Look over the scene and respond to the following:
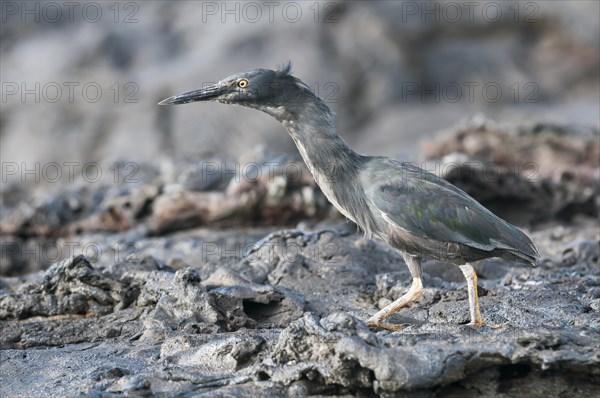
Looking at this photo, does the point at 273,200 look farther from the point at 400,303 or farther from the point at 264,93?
the point at 400,303

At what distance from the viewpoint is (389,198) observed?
6.24m

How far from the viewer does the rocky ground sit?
4934 millimetres

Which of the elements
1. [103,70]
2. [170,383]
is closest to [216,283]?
[170,383]

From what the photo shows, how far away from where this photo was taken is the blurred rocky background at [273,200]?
5105 millimetres

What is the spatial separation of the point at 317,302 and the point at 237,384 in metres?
1.92

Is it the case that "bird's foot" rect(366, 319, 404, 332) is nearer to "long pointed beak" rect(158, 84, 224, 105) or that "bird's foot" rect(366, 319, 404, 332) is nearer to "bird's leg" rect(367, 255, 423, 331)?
"bird's leg" rect(367, 255, 423, 331)

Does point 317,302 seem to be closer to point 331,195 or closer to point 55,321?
point 331,195

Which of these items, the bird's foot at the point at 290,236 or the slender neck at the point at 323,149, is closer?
the slender neck at the point at 323,149

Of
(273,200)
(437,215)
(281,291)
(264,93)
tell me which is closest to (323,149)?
(264,93)

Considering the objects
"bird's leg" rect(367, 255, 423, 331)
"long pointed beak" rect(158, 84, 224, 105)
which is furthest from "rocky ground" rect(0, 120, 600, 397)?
"long pointed beak" rect(158, 84, 224, 105)

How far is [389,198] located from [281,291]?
1107 millimetres

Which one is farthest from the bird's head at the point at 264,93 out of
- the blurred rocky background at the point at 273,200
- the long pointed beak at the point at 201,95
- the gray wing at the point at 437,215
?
the blurred rocky background at the point at 273,200

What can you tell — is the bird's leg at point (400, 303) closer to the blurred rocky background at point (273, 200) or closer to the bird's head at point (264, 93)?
the blurred rocky background at point (273, 200)

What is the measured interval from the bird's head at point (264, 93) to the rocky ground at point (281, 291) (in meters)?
1.27
